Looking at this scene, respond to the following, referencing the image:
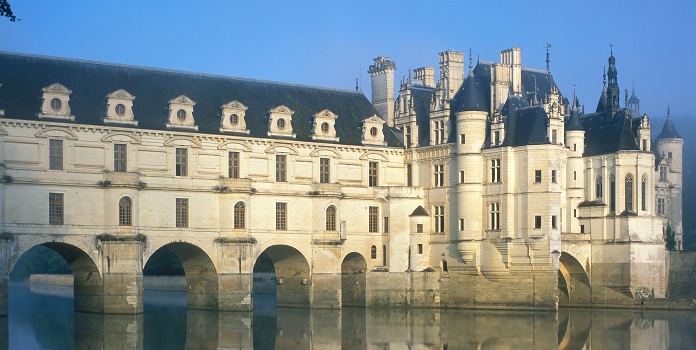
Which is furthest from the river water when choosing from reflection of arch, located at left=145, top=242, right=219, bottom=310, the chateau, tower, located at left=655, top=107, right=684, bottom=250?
tower, located at left=655, top=107, right=684, bottom=250

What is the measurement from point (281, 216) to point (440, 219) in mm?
8168

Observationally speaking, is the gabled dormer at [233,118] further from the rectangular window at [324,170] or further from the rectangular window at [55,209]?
the rectangular window at [55,209]

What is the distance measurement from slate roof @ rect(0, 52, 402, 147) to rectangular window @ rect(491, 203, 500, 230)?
633cm

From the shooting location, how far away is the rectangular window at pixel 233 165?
50906mm

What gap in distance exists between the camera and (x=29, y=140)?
151 feet

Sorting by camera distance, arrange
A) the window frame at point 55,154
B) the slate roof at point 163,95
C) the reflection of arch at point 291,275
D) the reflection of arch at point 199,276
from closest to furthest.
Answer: the window frame at point 55,154 < the slate roof at point 163,95 < the reflection of arch at point 199,276 < the reflection of arch at point 291,275

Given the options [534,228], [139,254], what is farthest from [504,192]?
[139,254]

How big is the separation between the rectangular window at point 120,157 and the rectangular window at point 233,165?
475 cm

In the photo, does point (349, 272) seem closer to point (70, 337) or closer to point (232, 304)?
point (232, 304)

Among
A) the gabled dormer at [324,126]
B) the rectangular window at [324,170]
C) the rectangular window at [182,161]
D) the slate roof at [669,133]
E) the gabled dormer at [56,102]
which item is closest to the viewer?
the gabled dormer at [56,102]

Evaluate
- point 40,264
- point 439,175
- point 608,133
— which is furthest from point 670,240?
point 40,264

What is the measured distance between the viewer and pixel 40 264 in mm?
92062

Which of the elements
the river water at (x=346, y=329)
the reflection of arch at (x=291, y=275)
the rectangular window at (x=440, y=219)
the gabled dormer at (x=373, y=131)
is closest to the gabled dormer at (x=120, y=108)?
the river water at (x=346, y=329)

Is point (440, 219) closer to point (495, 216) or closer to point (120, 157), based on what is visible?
point (495, 216)
